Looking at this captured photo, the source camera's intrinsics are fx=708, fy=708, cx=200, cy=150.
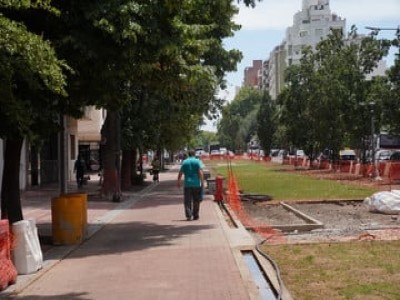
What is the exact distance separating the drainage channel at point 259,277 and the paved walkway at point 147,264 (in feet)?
0.50

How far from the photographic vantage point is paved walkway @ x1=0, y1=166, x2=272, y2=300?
9.11m

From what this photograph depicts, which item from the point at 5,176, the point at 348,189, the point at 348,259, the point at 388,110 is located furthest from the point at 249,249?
the point at 388,110

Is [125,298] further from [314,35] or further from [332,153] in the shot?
[314,35]

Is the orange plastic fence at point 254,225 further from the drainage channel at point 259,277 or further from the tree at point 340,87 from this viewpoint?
the tree at point 340,87

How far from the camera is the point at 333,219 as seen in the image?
756 inches

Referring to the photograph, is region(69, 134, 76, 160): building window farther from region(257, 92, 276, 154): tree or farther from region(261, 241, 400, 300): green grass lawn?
region(257, 92, 276, 154): tree

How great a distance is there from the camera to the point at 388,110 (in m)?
40.2

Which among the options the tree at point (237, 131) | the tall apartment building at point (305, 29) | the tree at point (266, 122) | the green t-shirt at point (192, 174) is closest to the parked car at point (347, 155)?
the tree at point (266, 122)

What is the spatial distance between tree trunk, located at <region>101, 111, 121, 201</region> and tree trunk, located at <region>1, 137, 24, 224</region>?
1207 centimetres

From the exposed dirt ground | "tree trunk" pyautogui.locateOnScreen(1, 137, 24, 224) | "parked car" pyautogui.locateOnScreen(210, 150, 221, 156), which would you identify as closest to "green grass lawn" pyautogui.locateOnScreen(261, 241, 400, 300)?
the exposed dirt ground

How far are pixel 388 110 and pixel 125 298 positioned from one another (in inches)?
1332

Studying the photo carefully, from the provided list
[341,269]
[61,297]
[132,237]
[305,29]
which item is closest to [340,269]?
[341,269]

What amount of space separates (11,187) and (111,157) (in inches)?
523

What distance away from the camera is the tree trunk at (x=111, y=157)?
88.3 ft
